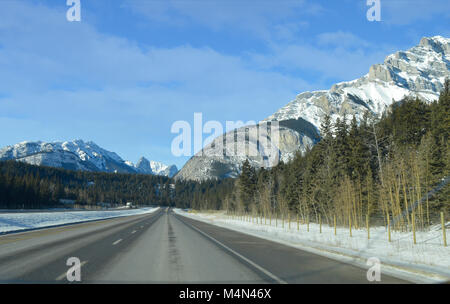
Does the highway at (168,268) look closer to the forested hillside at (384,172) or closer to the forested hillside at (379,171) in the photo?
the forested hillside at (384,172)

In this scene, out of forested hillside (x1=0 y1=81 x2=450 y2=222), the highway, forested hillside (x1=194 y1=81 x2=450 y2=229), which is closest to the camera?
the highway

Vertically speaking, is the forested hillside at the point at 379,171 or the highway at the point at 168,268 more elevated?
the forested hillside at the point at 379,171

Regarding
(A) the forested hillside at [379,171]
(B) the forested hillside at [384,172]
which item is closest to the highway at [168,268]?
(B) the forested hillside at [384,172]

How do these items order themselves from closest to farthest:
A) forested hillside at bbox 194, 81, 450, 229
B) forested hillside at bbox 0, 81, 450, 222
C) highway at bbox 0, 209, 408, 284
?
1. highway at bbox 0, 209, 408, 284
2. forested hillside at bbox 194, 81, 450, 229
3. forested hillside at bbox 0, 81, 450, 222

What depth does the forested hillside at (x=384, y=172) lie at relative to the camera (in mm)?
25812

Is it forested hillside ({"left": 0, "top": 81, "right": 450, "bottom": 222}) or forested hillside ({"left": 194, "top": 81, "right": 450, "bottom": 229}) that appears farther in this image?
forested hillside ({"left": 0, "top": 81, "right": 450, "bottom": 222})

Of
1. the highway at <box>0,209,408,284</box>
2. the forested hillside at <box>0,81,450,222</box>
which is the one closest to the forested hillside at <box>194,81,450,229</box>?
the forested hillside at <box>0,81,450,222</box>

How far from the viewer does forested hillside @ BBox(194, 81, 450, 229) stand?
25812mm

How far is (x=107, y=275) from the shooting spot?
8086 millimetres

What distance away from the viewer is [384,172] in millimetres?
29406

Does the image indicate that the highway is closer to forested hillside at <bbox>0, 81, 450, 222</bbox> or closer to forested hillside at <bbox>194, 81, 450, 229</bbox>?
forested hillside at <bbox>194, 81, 450, 229</bbox>

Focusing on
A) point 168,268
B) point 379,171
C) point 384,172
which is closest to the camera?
point 168,268

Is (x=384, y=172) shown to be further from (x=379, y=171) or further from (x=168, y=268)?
(x=168, y=268)

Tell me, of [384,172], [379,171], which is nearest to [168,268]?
[384,172]
